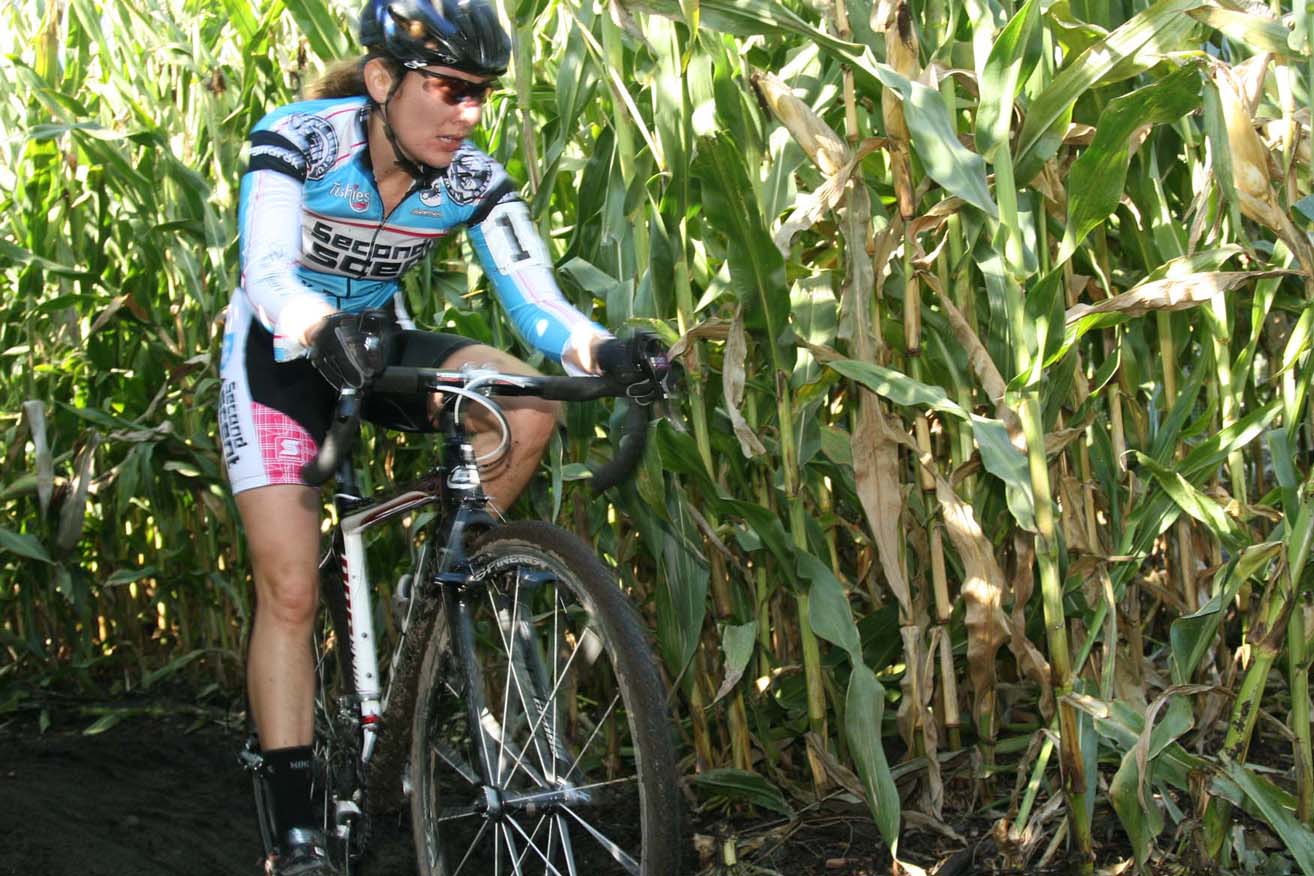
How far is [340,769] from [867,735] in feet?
3.91

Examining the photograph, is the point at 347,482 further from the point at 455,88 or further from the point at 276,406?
the point at 455,88

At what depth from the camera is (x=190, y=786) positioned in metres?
4.07

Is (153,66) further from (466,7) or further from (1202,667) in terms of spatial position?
(1202,667)

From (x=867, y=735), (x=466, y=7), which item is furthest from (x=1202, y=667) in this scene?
(x=466, y=7)

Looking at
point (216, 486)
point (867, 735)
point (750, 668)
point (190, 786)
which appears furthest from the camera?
point (216, 486)

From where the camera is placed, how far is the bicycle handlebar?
2273 mm

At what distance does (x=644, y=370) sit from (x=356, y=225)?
→ 0.91 metres

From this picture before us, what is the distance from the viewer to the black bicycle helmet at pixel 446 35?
8.46 ft

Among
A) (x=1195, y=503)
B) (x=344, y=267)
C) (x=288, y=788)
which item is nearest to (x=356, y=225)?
(x=344, y=267)

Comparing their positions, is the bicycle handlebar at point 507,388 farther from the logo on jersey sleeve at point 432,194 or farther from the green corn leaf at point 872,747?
the green corn leaf at point 872,747

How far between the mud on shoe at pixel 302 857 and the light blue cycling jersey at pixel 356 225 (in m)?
1.07

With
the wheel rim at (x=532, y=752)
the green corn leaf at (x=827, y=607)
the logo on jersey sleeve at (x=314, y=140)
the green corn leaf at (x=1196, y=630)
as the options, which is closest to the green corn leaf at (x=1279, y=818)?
the green corn leaf at (x=1196, y=630)

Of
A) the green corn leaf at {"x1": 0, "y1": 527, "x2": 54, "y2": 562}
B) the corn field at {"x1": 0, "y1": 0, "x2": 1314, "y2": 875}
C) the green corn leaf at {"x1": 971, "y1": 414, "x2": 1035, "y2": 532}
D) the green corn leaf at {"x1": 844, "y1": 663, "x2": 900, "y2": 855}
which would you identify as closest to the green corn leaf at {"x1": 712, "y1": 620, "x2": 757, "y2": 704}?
the corn field at {"x1": 0, "y1": 0, "x2": 1314, "y2": 875}

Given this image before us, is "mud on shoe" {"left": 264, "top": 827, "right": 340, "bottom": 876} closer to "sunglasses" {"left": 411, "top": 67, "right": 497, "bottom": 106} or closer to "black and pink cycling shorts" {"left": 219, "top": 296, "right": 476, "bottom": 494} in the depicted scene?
"black and pink cycling shorts" {"left": 219, "top": 296, "right": 476, "bottom": 494}
